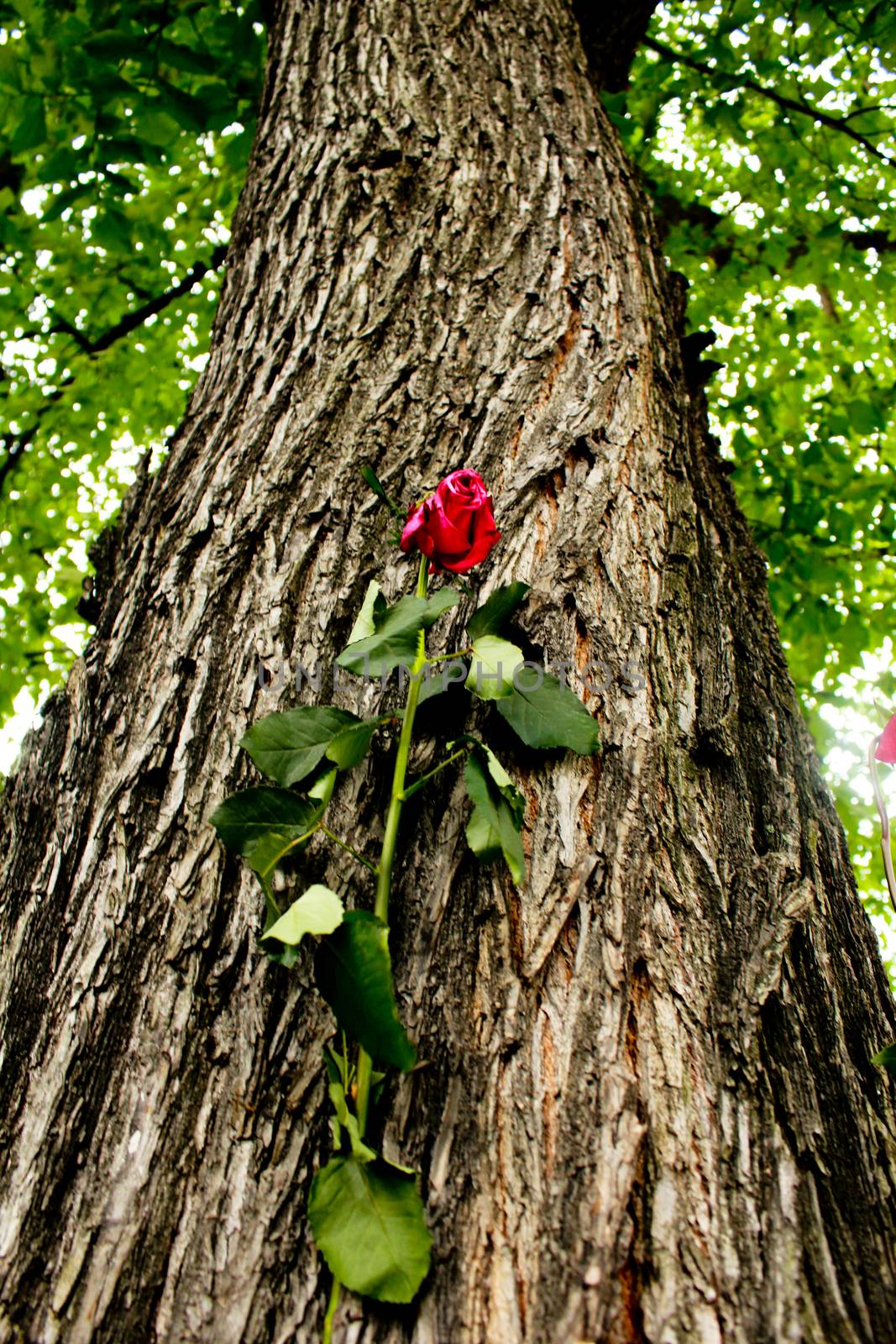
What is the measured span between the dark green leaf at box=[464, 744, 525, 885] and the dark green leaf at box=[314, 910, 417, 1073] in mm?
154

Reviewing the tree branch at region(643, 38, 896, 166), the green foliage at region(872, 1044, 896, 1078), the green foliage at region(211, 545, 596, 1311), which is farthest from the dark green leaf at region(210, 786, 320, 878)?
the tree branch at region(643, 38, 896, 166)

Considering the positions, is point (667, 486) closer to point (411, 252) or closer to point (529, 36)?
point (411, 252)

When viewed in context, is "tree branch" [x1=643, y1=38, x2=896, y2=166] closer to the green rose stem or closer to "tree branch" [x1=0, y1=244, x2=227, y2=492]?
"tree branch" [x1=0, y1=244, x2=227, y2=492]

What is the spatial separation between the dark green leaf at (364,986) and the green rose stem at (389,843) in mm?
25

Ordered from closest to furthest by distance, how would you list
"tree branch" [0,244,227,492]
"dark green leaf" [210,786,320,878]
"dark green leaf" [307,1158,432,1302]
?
"dark green leaf" [307,1158,432,1302] → "dark green leaf" [210,786,320,878] → "tree branch" [0,244,227,492]

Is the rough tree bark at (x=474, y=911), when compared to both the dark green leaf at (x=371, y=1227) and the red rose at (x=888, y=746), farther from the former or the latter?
the red rose at (x=888, y=746)

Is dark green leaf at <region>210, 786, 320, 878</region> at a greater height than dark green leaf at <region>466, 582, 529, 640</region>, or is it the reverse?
dark green leaf at <region>466, 582, 529, 640</region>

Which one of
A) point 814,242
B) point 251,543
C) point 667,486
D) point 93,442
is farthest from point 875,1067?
point 93,442

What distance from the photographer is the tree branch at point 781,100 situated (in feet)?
10.9

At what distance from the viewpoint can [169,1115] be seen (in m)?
0.79

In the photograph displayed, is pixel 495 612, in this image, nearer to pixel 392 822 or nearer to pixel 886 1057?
pixel 392 822

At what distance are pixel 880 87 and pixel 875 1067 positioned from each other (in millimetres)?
4596

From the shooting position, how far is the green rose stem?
2.18 ft

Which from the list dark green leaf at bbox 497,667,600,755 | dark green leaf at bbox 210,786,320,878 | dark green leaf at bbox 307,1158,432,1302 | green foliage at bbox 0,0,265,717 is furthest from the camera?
green foliage at bbox 0,0,265,717
